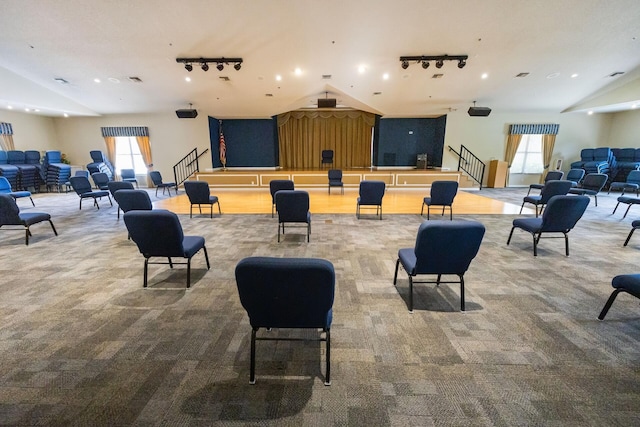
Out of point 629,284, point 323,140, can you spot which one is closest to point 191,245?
point 629,284

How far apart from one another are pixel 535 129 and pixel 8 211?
16435 mm

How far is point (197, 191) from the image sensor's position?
5.84 metres

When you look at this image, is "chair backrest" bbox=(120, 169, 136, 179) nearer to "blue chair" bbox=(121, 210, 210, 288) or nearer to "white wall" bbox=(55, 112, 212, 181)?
"white wall" bbox=(55, 112, 212, 181)

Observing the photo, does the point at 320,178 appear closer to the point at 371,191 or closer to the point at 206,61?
the point at 371,191

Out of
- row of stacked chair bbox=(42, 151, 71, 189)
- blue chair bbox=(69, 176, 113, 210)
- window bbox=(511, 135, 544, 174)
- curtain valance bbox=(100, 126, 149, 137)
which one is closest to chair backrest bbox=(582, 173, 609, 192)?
window bbox=(511, 135, 544, 174)

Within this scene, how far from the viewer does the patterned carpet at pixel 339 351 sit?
1.48 metres

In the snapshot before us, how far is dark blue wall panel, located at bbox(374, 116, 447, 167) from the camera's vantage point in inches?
491

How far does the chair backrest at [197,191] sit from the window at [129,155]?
8.38m

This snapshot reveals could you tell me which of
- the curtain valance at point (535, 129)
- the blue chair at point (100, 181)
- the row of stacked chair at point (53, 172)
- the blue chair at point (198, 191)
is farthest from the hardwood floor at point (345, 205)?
the curtain valance at point (535, 129)

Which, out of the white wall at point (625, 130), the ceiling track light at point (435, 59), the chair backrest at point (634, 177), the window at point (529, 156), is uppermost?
the ceiling track light at point (435, 59)

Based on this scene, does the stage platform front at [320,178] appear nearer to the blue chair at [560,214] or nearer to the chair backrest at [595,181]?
the chair backrest at [595,181]

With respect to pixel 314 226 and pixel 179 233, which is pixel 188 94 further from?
pixel 179 233

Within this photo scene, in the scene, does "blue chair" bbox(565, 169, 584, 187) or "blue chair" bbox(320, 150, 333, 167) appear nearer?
"blue chair" bbox(565, 169, 584, 187)

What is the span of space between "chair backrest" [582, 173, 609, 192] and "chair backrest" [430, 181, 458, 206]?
4.27 m
